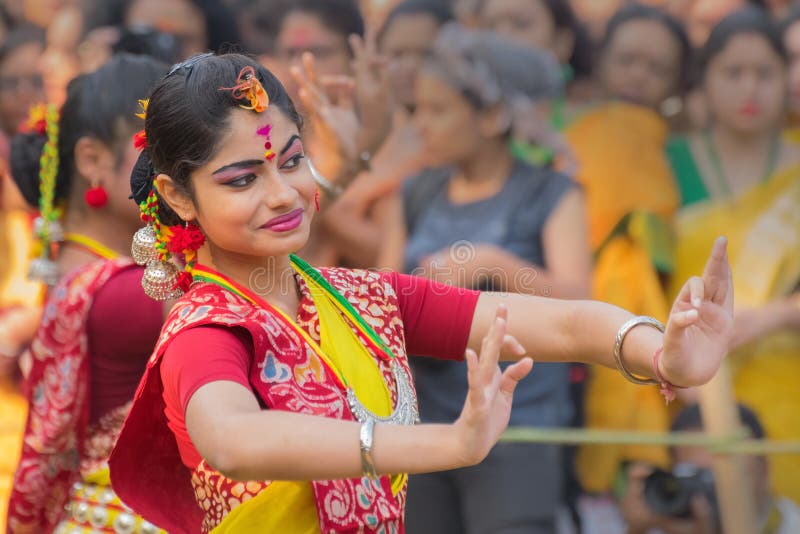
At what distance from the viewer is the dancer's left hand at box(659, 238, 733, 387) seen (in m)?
2.08

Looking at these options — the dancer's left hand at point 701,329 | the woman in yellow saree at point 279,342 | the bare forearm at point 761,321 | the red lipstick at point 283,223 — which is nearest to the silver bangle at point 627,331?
the woman in yellow saree at point 279,342

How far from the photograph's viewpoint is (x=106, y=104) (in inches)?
126

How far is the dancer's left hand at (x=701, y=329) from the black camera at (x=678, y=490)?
6.88 feet

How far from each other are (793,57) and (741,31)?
0.23m

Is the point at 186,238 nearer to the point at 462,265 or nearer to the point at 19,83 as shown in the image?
the point at 462,265

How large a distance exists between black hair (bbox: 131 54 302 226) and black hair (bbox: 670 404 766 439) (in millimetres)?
2404

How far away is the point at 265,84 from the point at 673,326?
0.81m

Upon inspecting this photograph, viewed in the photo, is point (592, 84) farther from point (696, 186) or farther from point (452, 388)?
point (452, 388)

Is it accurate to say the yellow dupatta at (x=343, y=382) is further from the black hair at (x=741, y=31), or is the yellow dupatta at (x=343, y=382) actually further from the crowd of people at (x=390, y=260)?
→ the black hair at (x=741, y=31)

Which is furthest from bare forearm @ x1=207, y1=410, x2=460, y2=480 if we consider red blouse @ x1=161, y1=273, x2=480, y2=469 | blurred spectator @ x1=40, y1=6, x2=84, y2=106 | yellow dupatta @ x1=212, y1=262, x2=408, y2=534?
blurred spectator @ x1=40, y1=6, x2=84, y2=106

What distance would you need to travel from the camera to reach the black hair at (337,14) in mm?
4969

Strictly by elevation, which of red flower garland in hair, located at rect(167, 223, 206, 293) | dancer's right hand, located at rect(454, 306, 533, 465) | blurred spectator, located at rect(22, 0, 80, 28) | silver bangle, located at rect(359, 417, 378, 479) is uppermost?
blurred spectator, located at rect(22, 0, 80, 28)

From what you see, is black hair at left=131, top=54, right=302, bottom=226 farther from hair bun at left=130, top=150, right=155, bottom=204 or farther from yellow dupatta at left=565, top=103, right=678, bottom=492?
yellow dupatta at left=565, top=103, right=678, bottom=492

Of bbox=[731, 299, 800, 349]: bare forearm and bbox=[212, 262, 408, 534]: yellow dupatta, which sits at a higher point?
bbox=[731, 299, 800, 349]: bare forearm
